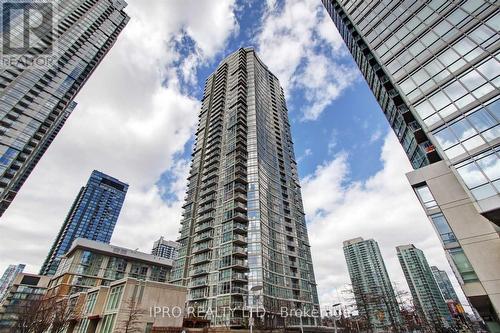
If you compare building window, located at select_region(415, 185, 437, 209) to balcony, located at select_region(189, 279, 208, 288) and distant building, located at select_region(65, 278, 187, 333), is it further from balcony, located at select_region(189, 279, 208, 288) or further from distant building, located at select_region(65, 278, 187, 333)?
balcony, located at select_region(189, 279, 208, 288)

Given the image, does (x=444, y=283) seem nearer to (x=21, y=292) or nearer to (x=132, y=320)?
(x=132, y=320)

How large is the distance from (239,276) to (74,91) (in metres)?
94.9

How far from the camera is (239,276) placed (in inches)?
1826

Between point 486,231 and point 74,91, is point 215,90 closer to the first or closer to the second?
point 74,91

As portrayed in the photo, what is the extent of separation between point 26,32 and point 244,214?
10309 centimetres

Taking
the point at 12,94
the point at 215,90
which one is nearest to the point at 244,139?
the point at 215,90

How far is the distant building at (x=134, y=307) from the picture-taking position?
22047 millimetres

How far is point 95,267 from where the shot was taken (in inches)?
2507

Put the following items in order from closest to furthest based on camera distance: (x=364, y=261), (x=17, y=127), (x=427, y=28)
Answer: (x=427, y=28) → (x=17, y=127) → (x=364, y=261)

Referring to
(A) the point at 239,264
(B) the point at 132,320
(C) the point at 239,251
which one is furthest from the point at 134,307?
(C) the point at 239,251

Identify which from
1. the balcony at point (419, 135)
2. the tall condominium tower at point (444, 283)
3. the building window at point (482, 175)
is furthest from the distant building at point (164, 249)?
the building window at point (482, 175)

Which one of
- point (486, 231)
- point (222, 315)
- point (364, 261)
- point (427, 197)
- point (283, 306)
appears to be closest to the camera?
point (486, 231)

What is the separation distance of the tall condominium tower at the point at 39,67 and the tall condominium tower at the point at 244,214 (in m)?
50.2

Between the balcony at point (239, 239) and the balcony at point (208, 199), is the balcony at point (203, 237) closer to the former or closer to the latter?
the balcony at point (239, 239)
